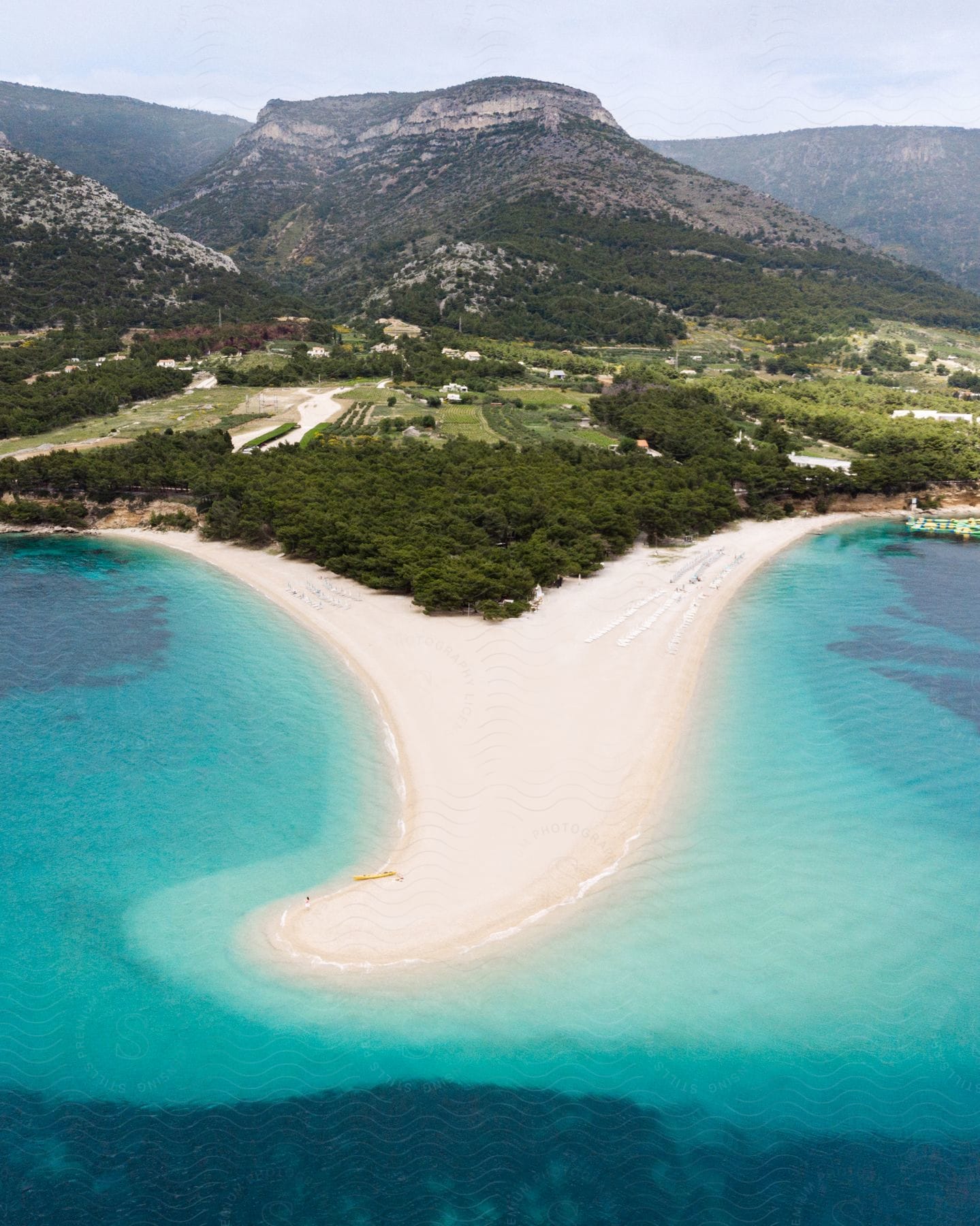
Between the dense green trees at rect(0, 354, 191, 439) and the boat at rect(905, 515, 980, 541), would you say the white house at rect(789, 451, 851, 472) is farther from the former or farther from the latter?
the dense green trees at rect(0, 354, 191, 439)

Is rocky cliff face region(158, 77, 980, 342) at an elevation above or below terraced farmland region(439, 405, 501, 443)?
above

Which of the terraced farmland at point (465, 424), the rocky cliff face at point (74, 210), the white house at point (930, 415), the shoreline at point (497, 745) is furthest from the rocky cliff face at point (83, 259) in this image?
the white house at point (930, 415)

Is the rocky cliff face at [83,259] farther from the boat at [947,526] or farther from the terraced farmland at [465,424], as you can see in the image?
the boat at [947,526]

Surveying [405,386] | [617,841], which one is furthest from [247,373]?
[617,841]

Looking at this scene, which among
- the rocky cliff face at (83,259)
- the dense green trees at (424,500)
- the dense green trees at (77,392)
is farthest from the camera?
the rocky cliff face at (83,259)

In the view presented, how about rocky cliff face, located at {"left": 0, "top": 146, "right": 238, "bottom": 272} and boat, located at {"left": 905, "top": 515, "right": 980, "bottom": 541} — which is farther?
rocky cliff face, located at {"left": 0, "top": 146, "right": 238, "bottom": 272}

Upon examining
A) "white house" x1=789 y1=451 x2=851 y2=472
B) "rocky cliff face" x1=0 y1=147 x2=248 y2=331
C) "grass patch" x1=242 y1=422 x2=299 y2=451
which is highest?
"rocky cliff face" x1=0 y1=147 x2=248 y2=331

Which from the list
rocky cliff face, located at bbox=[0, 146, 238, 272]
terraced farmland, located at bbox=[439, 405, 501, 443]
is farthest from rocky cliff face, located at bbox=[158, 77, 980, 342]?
terraced farmland, located at bbox=[439, 405, 501, 443]

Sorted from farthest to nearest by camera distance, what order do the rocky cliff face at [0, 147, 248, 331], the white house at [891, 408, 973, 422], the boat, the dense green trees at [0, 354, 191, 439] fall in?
1. the rocky cliff face at [0, 147, 248, 331]
2. the white house at [891, 408, 973, 422]
3. the dense green trees at [0, 354, 191, 439]
4. the boat
